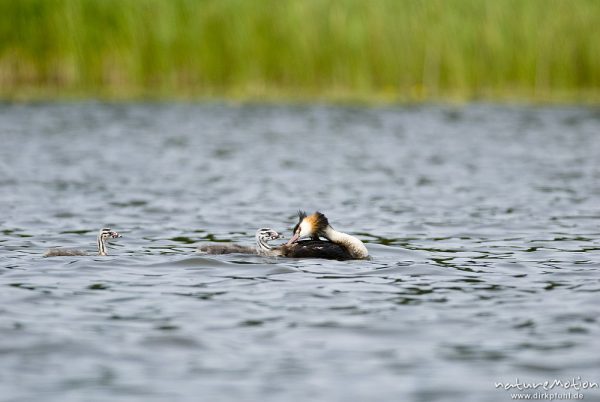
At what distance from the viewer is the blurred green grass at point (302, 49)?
28422 millimetres

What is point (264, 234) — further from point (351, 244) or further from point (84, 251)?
point (84, 251)

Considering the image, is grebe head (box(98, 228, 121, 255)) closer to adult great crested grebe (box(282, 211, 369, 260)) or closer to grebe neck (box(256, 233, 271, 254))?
grebe neck (box(256, 233, 271, 254))

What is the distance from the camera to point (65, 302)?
841cm

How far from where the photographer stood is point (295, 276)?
955 centimetres

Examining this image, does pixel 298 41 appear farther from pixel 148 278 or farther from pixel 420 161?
pixel 148 278

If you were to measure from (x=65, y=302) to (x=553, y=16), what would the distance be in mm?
22636

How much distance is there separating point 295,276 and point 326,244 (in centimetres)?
98

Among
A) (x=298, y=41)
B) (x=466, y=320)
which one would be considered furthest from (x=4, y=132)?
(x=466, y=320)

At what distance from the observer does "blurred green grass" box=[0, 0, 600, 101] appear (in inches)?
1119

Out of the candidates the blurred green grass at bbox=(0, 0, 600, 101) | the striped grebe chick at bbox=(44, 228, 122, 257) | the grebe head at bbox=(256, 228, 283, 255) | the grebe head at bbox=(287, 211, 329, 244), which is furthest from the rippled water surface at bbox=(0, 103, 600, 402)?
the blurred green grass at bbox=(0, 0, 600, 101)

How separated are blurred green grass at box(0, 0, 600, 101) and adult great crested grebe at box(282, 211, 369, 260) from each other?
18.0 metres

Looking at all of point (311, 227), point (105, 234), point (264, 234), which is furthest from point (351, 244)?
point (105, 234)

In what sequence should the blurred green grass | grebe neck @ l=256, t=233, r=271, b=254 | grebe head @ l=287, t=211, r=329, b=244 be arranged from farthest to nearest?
the blurred green grass, grebe head @ l=287, t=211, r=329, b=244, grebe neck @ l=256, t=233, r=271, b=254

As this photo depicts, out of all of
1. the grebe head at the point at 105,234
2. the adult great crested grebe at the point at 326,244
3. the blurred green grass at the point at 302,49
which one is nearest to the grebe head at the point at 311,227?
the adult great crested grebe at the point at 326,244
